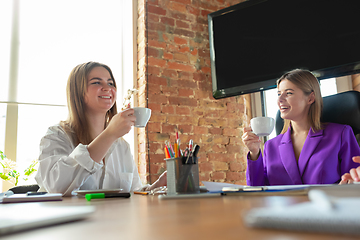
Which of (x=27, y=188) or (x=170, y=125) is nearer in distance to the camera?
(x=27, y=188)

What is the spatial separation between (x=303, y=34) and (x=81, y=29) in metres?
1.94

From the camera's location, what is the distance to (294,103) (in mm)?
1663

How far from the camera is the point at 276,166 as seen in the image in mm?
1584

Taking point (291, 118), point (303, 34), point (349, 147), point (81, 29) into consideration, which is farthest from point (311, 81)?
point (81, 29)

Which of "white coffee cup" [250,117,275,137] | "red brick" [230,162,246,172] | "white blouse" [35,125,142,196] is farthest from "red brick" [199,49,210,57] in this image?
"white coffee cup" [250,117,275,137]

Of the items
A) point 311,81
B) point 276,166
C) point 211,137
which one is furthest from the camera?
point 211,137

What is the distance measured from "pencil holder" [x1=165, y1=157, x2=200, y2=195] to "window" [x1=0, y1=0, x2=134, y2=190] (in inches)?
69.9

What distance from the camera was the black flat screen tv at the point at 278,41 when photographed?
209 cm

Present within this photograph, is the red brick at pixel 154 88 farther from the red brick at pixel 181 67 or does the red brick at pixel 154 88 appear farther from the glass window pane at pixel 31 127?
the glass window pane at pixel 31 127

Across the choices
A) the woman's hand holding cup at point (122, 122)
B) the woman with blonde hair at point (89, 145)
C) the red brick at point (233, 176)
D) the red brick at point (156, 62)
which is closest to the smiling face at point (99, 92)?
the woman with blonde hair at point (89, 145)

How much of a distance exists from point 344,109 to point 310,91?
Answer: 0.21 meters

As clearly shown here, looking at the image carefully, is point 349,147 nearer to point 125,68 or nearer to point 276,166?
point 276,166

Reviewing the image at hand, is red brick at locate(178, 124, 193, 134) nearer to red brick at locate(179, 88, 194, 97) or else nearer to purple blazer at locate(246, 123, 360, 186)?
red brick at locate(179, 88, 194, 97)

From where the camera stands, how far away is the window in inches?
97.0
